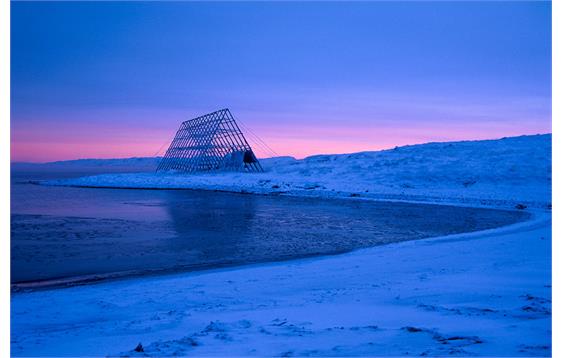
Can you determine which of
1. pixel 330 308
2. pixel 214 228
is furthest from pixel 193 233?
pixel 330 308

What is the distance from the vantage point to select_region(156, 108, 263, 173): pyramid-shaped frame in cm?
4862

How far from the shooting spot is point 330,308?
5520 millimetres

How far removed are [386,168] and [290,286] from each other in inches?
1371

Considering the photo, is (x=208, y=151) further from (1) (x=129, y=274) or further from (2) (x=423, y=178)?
(1) (x=129, y=274)

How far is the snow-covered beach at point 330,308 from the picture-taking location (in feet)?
13.7

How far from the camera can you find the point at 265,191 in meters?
32.0

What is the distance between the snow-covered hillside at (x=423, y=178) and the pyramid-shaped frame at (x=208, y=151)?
3.56m

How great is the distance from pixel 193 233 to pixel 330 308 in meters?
8.47

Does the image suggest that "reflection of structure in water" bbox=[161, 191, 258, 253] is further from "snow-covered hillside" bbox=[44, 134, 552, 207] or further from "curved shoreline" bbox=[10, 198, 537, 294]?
"snow-covered hillside" bbox=[44, 134, 552, 207]

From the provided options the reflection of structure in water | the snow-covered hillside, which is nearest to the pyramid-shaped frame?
the snow-covered hillside

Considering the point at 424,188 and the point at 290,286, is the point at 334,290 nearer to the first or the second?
the point at 290,286

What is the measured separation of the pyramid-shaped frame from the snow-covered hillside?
11.7 ft
